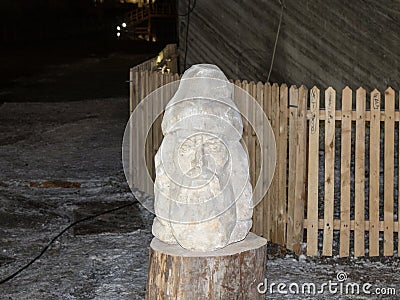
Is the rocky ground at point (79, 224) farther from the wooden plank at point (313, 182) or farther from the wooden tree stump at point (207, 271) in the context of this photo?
the wooden tree stump at point (207, 271)

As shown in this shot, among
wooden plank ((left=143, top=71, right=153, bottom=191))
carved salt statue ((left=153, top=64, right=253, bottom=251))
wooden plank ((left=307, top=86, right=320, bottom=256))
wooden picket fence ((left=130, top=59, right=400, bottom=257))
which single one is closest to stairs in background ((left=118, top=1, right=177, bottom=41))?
wooden plank ((left=143, top=71, right=153, bottom=191))

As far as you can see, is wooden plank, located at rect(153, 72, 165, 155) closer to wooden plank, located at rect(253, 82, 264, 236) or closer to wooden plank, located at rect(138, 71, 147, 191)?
wooden plank, located at rect(138, 71, 147, 191)

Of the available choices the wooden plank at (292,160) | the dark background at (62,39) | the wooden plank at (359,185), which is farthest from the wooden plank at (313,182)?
the dark background at (62,39)

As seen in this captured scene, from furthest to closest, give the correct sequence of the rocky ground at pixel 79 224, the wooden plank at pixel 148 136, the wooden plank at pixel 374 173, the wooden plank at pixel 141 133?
the wooden plank at pixel 141 133 → the wooden plank at pixel 148 136 → the wooden plank at pixel 374 173 → the rocky ground at pixel 79 224

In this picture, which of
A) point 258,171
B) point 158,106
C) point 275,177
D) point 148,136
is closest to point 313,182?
point 275,177

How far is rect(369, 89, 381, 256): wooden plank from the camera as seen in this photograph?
24.5 ft

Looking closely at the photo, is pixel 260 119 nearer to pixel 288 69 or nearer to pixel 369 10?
pixel 369 10

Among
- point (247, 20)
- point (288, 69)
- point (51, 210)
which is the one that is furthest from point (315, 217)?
point (247, 20)

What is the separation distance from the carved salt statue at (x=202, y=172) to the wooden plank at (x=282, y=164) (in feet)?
7.54

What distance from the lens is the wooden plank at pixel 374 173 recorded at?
24.5ft

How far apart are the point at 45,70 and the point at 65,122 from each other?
1245 centimetres

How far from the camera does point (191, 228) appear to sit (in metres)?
5.21

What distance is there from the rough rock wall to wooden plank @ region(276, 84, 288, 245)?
3916 millimetres

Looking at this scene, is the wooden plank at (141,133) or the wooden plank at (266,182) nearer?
the wooden plank at (266,182)
